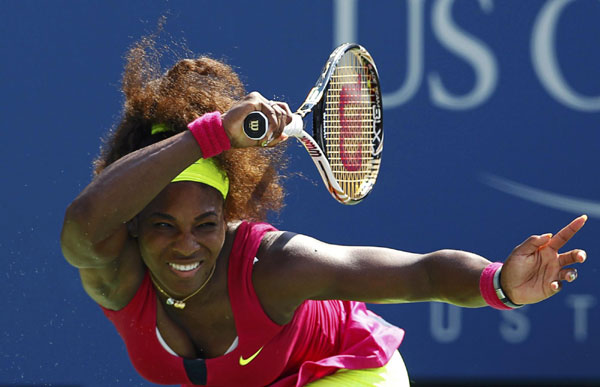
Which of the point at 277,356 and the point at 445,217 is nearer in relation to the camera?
the point at 277,356

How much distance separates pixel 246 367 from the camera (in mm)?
3113

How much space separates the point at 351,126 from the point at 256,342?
0.79 m

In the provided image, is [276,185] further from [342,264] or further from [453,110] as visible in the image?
[453,110]

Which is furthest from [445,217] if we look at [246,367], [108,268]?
[108,268]

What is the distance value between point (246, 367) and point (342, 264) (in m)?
0.47

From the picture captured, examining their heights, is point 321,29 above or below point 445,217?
above

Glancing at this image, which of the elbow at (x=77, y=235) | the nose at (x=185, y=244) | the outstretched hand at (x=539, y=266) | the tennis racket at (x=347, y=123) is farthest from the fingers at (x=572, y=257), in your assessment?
the elbow at (x=77, y=235)

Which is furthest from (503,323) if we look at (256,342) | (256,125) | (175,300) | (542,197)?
(256,125)

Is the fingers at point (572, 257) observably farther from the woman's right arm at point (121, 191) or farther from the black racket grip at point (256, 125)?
the woman's right arm at point (121, 191)

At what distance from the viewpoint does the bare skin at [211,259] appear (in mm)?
2635

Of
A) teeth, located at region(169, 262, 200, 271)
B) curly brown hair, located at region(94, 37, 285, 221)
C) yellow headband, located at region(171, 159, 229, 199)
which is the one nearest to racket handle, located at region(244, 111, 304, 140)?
yellow headband, located at region(171, 159, 229, 199)

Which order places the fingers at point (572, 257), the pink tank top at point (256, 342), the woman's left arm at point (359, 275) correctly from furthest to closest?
the pink tank top at point (256, 342) < the woman's left arm at point (359, 275) < the fingers at point (572, 257)

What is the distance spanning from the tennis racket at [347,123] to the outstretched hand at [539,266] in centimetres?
66

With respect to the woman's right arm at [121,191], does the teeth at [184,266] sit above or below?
below
